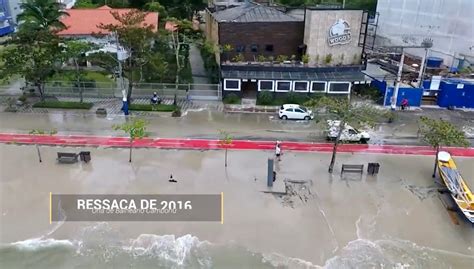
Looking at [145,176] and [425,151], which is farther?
[425,151]

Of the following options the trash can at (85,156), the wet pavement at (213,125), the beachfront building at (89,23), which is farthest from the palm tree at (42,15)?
the trash can at (85,156)

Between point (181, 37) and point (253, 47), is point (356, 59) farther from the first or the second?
point (181, 37)

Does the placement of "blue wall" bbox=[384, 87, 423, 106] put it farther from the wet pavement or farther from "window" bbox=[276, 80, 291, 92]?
"window" bbox=[276, 80, 291, 92]

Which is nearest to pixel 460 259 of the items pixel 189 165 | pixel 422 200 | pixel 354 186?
pixel 422 200

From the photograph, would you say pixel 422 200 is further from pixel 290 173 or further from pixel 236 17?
pixel 236 17

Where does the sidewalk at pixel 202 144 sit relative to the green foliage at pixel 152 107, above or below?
below

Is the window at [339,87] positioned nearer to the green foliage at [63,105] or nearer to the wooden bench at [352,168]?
the wooden bench at [352,168]

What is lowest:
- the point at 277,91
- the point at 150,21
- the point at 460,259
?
the point at 460,259

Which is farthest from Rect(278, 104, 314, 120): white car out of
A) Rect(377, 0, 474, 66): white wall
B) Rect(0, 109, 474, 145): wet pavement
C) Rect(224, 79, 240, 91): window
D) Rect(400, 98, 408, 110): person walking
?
Rect(377, 0, 474, 66): white wall
